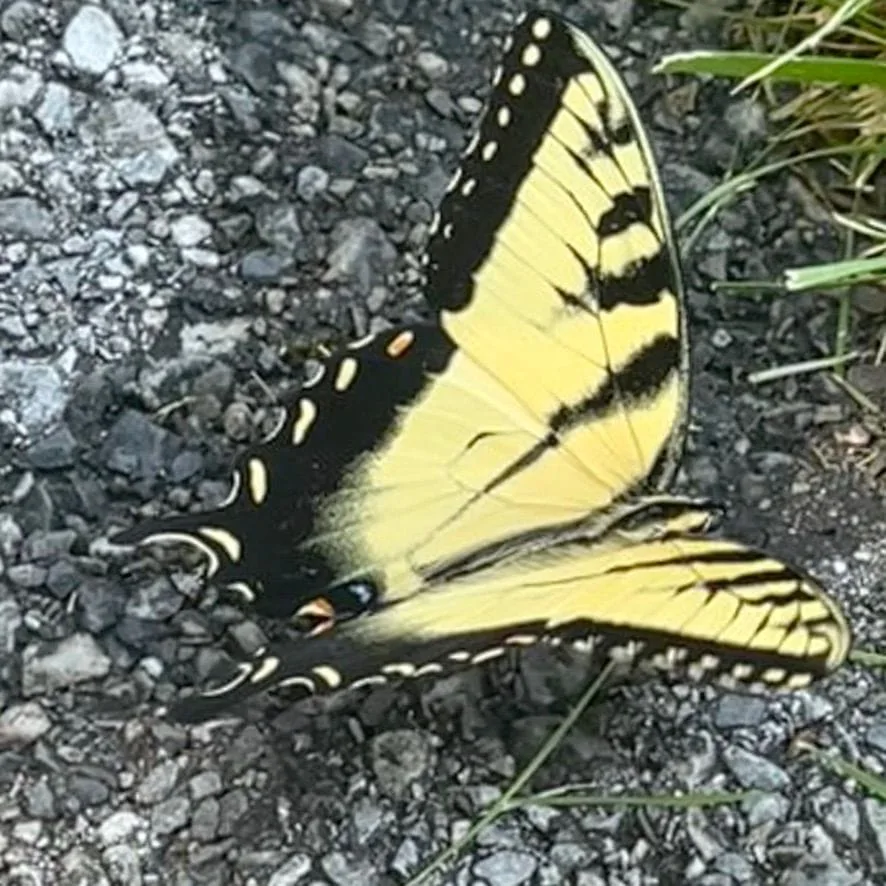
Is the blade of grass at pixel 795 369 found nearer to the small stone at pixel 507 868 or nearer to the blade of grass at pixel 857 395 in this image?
the blade of grass at pixel 857 395

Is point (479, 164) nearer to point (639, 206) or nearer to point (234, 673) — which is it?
point (639, 206)

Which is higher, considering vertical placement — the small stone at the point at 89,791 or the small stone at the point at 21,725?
the small stone at the point at 21,725

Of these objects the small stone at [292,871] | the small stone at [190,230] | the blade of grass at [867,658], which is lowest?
the small stone at [292,871]

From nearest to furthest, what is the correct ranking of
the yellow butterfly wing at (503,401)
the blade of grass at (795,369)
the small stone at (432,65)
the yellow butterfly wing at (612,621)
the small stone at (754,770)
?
1. the yellow butterfly wing at (612,621)
2. the yellow butterfly wing at (503,401)
3. the small stone at (754,770)
4. the blade of grass at (795,369)
5. the small stone at (432,65)

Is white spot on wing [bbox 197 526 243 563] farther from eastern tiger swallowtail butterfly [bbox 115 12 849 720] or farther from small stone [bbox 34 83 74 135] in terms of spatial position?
small stone [bbox 34 83 74 135]

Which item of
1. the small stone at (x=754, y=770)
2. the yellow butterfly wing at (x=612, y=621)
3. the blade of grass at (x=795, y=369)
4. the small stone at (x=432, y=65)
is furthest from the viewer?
the small stone at (x=432, y=65)

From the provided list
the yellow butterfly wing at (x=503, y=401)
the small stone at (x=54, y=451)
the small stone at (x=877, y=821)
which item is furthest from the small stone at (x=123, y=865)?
the small stone at (x=877, y=821)

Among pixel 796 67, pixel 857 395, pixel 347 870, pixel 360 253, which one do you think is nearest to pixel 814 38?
pixel 796 67

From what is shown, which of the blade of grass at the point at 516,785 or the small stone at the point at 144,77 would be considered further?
the small stone at the point at 144,77

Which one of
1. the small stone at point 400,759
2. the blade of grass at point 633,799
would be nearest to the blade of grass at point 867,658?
the blade of grass at point 633,799
